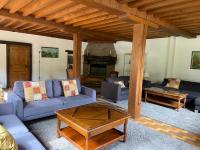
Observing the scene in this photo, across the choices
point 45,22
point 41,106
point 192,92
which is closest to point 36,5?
point 45,22

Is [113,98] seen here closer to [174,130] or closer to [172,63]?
[174,130]

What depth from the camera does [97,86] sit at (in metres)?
7.98

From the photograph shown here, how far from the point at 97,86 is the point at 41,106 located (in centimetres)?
480

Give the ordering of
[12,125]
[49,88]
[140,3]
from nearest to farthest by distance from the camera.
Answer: [12,125] → [140,3] → [49,88]

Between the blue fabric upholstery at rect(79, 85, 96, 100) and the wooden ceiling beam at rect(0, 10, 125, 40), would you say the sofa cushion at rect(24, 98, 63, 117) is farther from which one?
the wooden ceiling beam at rect(0, 10, 125, 40)

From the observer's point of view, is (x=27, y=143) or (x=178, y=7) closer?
(x=27, y=143)

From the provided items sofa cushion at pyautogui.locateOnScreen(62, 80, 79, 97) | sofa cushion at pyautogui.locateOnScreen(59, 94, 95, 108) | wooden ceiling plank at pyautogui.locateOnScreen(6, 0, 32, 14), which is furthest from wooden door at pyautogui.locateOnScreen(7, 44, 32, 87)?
sofa cushion at pyautogui.locateOnScreen(59, 94, 95, 108)

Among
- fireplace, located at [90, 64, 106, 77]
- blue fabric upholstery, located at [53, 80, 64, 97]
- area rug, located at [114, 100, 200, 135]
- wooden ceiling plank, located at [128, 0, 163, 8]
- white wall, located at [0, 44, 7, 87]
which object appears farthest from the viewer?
fireplace, located at [90, 64, 106, 77]

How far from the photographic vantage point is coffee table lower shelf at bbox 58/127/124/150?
2344mm

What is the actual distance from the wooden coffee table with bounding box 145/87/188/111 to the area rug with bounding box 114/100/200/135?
0.17 metres

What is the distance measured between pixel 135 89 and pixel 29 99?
2.40 metres

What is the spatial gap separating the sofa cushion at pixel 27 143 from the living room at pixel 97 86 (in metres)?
0.01

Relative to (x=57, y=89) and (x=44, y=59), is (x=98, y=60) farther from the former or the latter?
(x=57, y=89)

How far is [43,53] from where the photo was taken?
25.2 ft
